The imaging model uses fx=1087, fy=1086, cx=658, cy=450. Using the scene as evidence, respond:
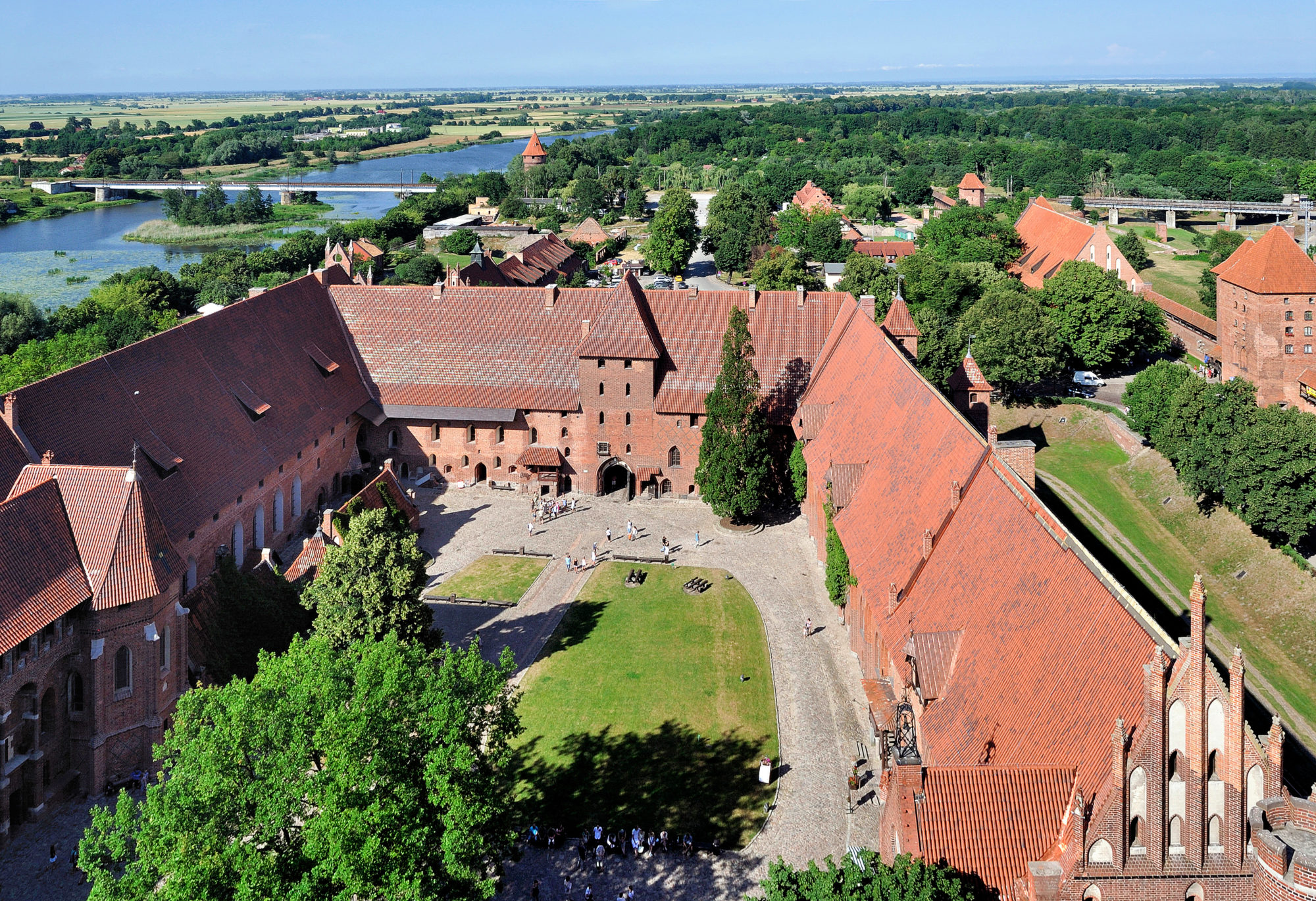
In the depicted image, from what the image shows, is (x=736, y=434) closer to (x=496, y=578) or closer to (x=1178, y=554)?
(x=496, y=578)

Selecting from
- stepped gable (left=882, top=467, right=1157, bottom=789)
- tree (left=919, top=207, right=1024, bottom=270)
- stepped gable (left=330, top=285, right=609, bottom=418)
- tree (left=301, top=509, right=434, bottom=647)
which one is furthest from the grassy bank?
stepped gable (left=882, top=467, right=1157, bottom=789)

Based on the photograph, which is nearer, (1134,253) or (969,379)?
(969,379)

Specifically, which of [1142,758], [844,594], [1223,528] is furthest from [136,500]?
[1223,528]

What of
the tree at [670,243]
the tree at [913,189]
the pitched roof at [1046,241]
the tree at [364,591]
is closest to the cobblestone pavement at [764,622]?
the tree at [364,591]

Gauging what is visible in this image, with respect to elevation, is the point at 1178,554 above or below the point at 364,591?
below

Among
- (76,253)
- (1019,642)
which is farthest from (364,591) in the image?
(76,253)

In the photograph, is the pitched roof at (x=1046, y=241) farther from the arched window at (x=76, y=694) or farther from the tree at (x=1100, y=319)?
A: the arched window at (x=76, y=694)
